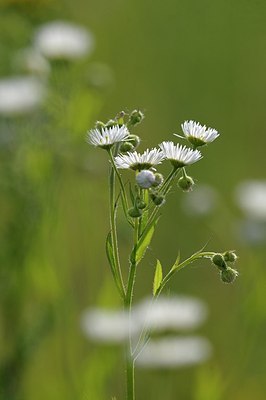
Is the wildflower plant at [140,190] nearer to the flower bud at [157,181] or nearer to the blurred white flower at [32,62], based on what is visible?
the flower bud at [157,181]

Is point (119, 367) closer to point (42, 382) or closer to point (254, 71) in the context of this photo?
point (42, 382)

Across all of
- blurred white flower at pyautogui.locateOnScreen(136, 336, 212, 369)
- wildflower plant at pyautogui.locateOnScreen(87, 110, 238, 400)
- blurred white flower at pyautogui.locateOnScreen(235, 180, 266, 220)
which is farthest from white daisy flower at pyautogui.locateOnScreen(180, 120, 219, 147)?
blurred white flower at pyautogui.locateOnScreen(235, 180, 266, 220)

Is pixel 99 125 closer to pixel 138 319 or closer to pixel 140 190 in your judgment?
pixel 140 190

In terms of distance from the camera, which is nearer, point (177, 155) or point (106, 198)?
point (177, 155)

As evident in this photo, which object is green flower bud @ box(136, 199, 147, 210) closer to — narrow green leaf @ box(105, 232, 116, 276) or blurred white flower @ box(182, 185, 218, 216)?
narrow green leaf @ box(105, 232, 116, 276)

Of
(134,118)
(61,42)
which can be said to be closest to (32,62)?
(61,42)

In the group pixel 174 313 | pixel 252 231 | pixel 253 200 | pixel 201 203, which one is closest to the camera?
pixel 174 313
